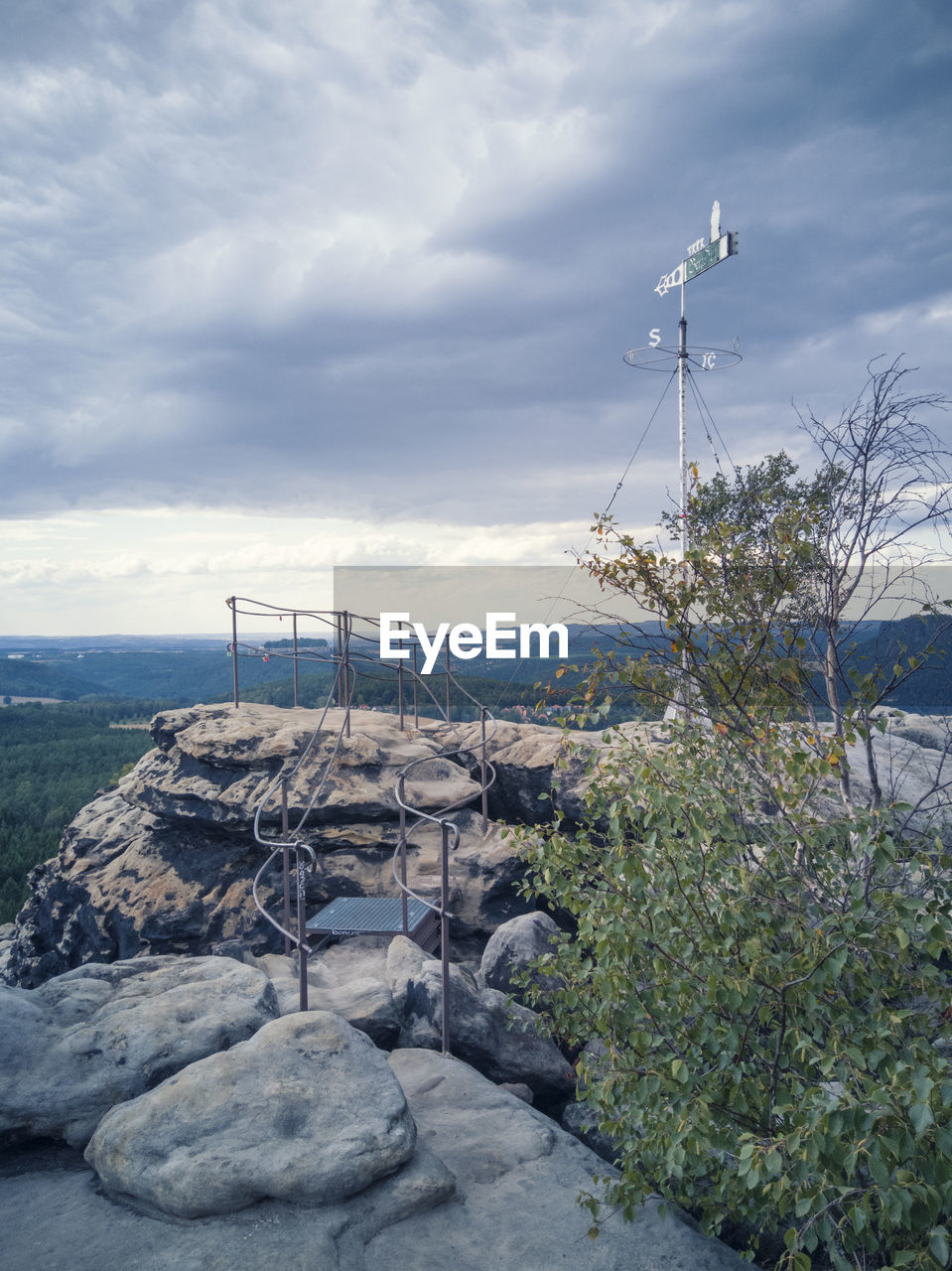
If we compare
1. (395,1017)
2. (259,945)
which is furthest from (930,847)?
(259,945)

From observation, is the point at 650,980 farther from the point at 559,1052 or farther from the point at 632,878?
the point at 559,1052

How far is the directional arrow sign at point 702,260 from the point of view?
14789 millimetres

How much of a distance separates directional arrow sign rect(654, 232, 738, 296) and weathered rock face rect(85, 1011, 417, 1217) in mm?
14456

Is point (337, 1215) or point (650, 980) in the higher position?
point (650, 980)

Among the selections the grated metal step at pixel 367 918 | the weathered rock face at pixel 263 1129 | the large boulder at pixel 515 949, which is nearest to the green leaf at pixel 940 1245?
the weathered rock face at pixel 263 1129

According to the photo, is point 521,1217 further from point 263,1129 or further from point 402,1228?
point 263,1129

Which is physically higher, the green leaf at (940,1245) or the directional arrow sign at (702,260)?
the directional arrow sign at (702,260)

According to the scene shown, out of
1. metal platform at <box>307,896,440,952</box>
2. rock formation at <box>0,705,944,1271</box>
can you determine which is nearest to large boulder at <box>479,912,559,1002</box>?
rock formation at <box>0,705,944,1271</box>

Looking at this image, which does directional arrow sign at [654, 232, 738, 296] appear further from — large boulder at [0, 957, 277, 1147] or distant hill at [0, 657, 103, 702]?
distant hill at [0, 657, 103, 702]

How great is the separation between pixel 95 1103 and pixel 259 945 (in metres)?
5.45

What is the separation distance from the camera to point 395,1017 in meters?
8.05

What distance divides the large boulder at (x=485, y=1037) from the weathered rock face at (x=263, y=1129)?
1775mm

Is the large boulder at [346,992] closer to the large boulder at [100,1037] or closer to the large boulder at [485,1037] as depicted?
the large boulder at [485,1037]

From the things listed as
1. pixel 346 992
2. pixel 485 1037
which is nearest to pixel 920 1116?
pixel 485 1037
